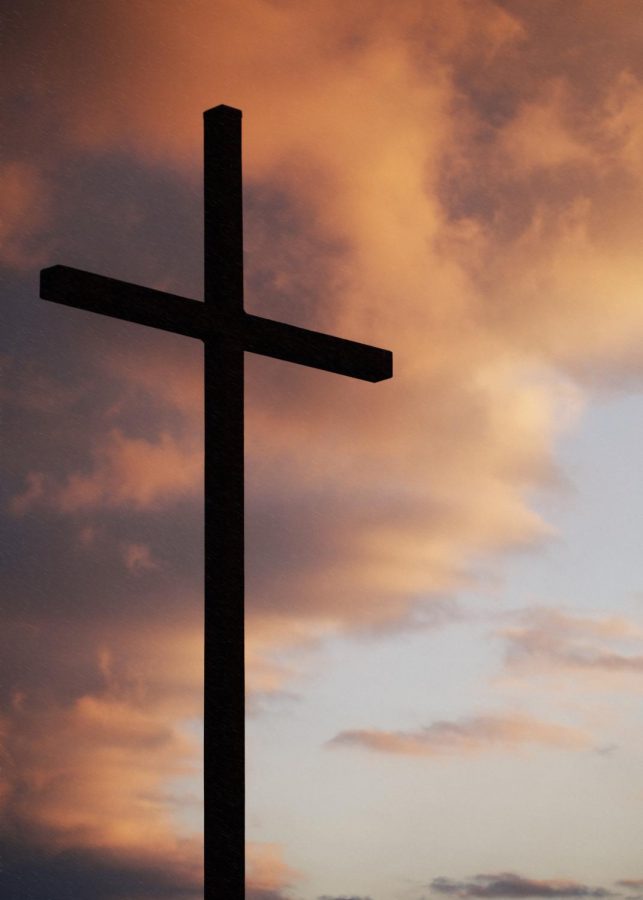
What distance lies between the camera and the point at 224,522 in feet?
28.3

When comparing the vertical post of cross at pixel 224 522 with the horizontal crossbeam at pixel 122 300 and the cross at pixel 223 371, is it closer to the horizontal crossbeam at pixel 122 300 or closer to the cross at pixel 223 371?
the cross at pixel 223 371

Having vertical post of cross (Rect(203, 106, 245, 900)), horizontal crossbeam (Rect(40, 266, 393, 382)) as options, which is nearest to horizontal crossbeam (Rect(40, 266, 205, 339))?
horizontal crossbeam (Rect(40, 266, 393, 382))

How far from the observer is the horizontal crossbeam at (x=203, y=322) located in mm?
8641

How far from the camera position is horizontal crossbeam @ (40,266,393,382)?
28.3 ft

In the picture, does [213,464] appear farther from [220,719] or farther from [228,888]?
[228,888]

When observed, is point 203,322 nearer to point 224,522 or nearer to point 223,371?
point 223,371

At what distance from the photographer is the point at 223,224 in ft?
30.5

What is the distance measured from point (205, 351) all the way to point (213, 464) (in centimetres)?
79

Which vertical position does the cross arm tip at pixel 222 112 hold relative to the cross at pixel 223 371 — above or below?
above

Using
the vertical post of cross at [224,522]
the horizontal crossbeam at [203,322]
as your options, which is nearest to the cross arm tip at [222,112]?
the vertical post of cross at [224,522]

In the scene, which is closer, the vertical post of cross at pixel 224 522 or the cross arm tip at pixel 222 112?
the vertical post of cross at pixel 224 522

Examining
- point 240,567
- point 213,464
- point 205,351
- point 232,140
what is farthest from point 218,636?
point 232,140

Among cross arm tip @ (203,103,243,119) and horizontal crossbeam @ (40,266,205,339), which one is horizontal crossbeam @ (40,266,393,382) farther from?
cross arm tip @ (203,103,243,119)

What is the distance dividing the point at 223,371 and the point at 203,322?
1.08ft
